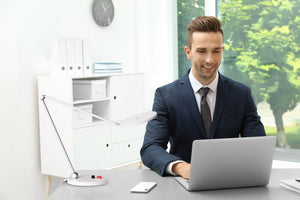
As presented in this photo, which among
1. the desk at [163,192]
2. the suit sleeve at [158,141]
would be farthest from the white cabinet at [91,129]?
the desk at [163,192]

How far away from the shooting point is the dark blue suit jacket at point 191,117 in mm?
2453

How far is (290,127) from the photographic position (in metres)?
4.70

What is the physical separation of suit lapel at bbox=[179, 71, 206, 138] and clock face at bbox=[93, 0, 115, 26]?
2.27 m

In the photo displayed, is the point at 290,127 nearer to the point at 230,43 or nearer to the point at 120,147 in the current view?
the point at 230,43

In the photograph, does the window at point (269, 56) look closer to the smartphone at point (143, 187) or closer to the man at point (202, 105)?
the man at point (202, 105)

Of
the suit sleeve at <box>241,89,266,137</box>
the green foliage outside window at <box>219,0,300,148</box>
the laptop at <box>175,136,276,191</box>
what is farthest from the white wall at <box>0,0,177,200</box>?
the laptop at <box>175,136,276,191</box>

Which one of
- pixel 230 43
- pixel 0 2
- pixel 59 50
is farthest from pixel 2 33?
pixel 230 43

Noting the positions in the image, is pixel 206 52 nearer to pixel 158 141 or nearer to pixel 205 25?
pixel 205 25

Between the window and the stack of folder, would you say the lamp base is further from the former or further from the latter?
the window

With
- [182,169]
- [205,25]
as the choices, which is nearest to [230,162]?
[182,169]

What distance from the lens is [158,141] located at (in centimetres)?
239

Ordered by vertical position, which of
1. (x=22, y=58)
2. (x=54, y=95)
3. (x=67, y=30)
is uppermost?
(x=67, y=30)

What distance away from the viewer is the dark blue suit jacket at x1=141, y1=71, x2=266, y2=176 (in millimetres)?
2453

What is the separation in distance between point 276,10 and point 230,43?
2.11ft
